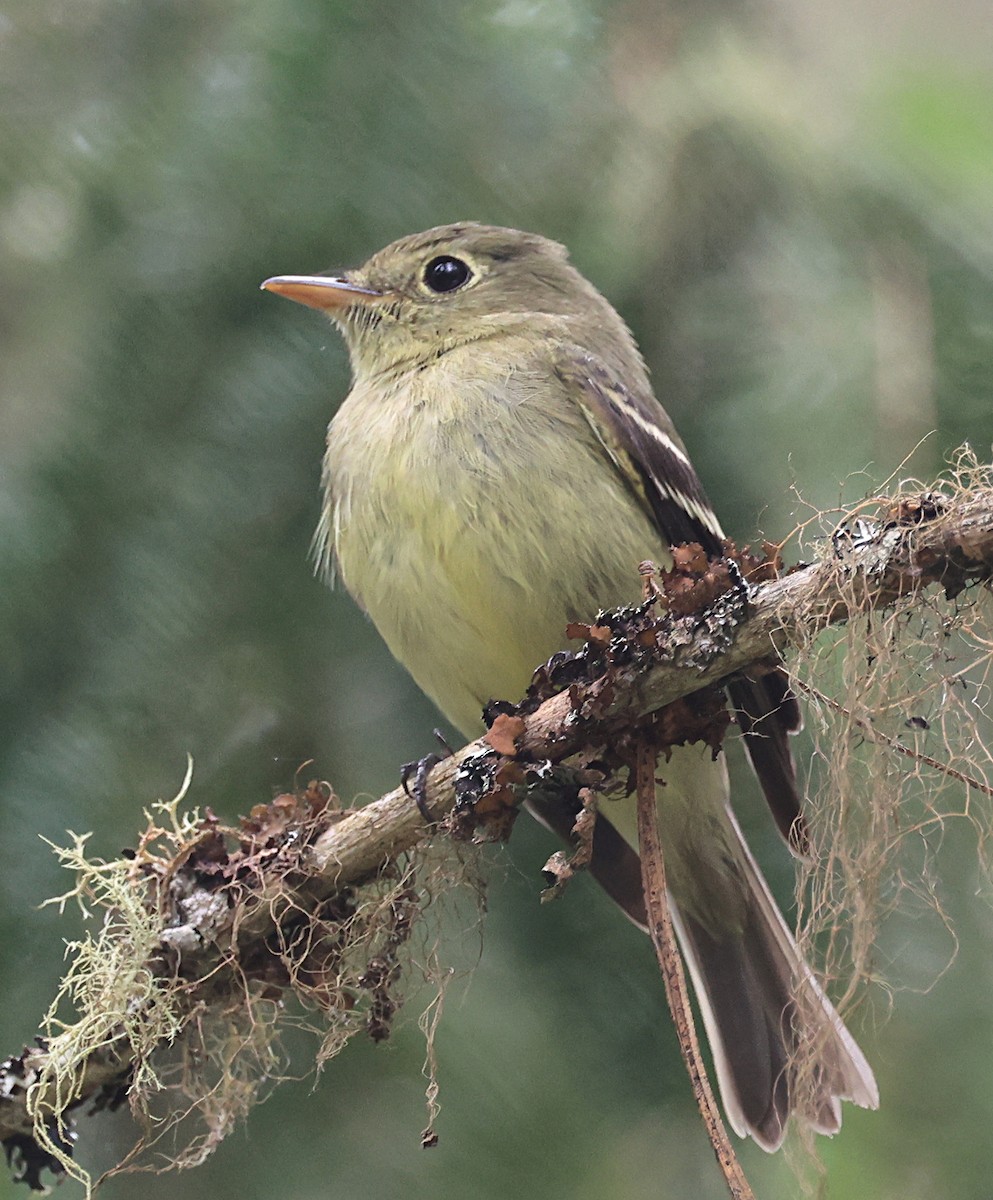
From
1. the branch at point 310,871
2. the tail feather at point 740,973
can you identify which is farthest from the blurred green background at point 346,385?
the branch at point 310,871

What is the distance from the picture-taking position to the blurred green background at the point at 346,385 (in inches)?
122

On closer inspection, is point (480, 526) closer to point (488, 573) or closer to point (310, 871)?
point (488, 573)

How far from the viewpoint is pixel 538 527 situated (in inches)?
119

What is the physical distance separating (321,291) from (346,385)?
1.21 ft

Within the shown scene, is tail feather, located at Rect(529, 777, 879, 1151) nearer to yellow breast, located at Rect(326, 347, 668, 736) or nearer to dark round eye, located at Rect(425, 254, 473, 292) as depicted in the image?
yellow breast, located at Rect(326, 347, 668, 736)

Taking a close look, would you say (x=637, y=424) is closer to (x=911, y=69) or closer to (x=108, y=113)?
(x=911, y=69)

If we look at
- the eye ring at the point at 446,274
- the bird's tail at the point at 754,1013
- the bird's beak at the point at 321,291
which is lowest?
the bird's tail at the point at 754,1013

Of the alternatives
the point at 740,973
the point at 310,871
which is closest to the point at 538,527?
the point at 310,871

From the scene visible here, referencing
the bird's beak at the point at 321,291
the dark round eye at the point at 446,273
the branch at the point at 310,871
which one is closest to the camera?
the branch at the point at 310,871

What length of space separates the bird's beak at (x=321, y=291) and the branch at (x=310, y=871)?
4.02 feet

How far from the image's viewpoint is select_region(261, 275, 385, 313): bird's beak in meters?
3.36

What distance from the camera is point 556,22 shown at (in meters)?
3.49

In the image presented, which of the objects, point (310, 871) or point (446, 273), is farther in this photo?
point (446, 273)

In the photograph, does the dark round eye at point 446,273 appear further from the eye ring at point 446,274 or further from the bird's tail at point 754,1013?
the bird's tail at point 754,1013
